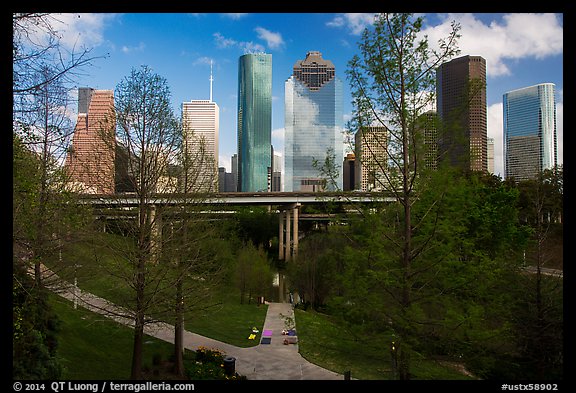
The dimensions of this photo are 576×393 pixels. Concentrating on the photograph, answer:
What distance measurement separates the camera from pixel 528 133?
462 inches

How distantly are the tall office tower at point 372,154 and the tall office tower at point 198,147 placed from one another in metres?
5.10

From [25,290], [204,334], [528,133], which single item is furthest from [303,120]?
[25,290]

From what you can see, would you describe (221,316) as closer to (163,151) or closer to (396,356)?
(163,151)

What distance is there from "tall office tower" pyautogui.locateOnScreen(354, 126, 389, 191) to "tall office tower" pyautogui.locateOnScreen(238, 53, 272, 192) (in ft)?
288

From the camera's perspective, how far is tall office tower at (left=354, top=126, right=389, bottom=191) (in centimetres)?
531

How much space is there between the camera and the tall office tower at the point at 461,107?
500 cm

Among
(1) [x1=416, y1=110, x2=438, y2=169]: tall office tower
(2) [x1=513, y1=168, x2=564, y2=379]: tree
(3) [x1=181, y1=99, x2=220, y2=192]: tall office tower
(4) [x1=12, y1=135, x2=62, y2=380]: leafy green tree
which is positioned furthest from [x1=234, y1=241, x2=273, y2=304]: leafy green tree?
(1) [x1=416, y1=110, x2=438, y2=169]: tall office tower

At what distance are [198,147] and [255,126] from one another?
87.5 meters

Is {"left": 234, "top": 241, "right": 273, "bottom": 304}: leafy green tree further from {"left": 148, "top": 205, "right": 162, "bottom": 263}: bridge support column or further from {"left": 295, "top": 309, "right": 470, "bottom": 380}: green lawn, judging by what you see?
{"left": 295, "top": 309, "right": 470, "bottom": 380}: green lawn

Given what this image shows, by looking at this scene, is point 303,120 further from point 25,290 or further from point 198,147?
point 25,290

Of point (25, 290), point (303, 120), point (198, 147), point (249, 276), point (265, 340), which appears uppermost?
point (303, 120)

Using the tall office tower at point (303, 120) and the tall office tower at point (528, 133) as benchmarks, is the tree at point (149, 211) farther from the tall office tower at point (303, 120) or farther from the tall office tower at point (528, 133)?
the tall office tower at point (303, 120)
